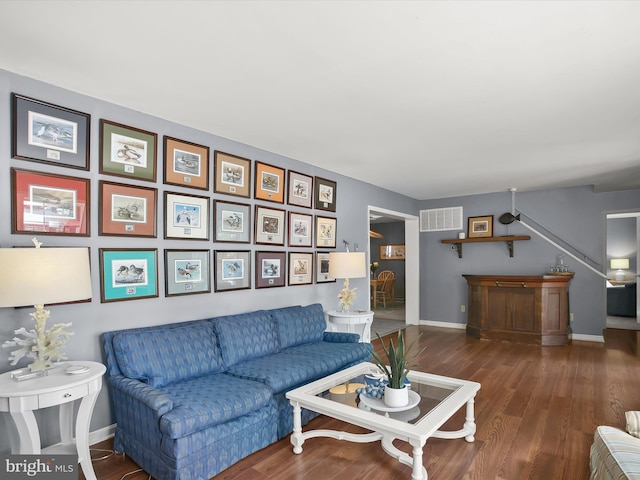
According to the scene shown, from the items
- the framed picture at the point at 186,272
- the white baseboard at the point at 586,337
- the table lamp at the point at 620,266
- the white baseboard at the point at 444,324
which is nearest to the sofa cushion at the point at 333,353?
the framed picture at the point at 186,272

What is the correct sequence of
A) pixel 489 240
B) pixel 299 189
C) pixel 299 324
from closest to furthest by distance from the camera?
pixel 299 324, pixel 299 189, pixel 489 240

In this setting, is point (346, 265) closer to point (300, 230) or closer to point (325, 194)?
point (300, 230)

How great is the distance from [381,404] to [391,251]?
28.9 ft

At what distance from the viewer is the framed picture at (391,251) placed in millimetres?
10781

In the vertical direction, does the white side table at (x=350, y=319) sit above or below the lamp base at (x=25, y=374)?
below

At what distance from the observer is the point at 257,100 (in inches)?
106

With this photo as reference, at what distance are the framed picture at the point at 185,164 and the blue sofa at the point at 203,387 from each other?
1188mm

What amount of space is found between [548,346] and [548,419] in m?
2.83

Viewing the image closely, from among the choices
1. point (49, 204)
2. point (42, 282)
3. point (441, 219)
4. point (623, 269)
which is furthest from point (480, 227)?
point (42, 282)

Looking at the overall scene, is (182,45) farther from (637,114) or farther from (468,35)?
(637,114)

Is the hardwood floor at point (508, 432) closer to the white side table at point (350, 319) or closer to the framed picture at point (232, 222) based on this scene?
the white side table at point (350, 319)

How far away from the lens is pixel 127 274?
109 inches

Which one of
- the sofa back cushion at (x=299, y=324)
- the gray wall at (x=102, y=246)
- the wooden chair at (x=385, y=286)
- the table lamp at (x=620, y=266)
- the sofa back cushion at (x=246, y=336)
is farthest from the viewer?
the wooden chair at (x=385, y=286)

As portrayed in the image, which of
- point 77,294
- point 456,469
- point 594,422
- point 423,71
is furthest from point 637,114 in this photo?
point 77,294
